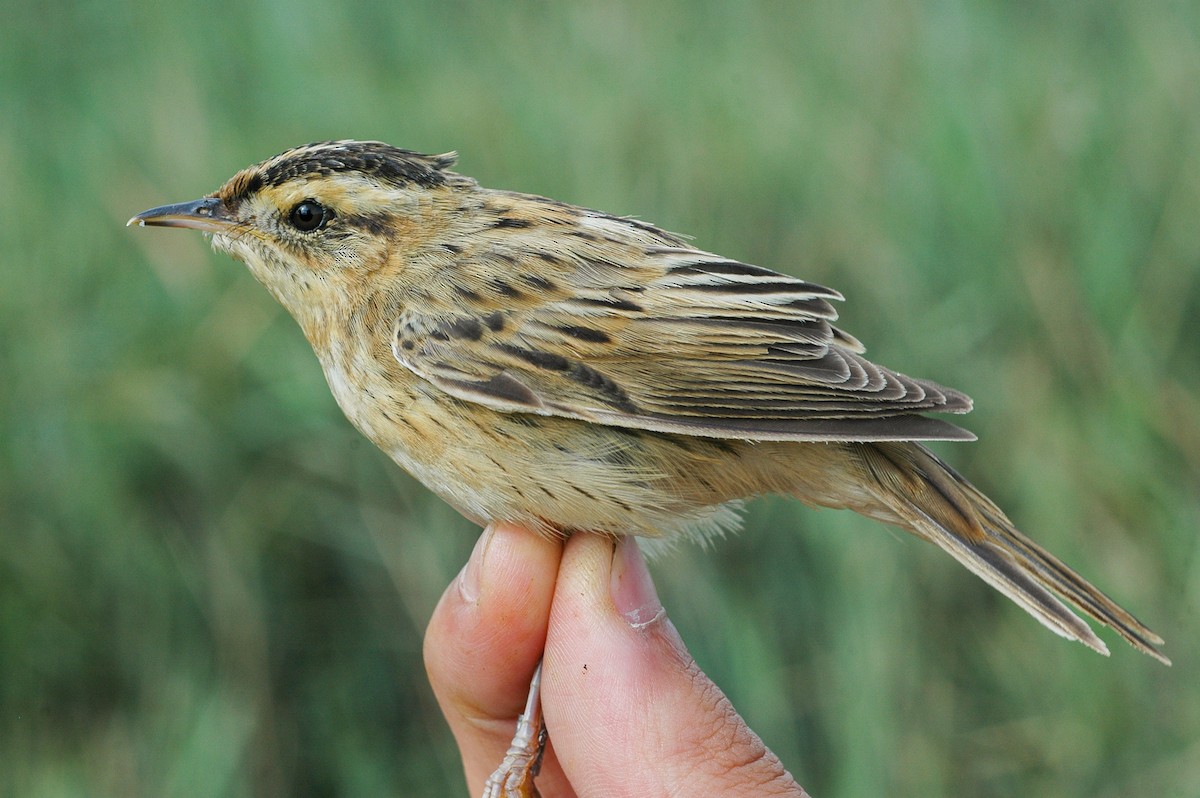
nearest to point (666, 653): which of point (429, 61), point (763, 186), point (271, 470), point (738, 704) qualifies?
point (738, 704)

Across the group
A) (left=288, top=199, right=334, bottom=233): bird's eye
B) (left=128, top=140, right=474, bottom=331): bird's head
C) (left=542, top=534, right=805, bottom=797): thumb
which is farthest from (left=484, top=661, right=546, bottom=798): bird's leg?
(left=288, top=199, right=334, bottom=233): bird's eye

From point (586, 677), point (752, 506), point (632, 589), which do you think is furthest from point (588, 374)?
point (752, 506)

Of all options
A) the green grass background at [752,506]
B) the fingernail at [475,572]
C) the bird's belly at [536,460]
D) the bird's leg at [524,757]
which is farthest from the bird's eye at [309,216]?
the bird's leg at [524,757]

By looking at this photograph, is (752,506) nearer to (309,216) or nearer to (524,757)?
(524,757)

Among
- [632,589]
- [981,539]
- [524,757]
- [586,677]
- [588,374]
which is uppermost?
[588,374]

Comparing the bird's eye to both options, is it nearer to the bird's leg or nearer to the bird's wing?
the bird's wing

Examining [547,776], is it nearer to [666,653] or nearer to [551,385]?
[666,653]
